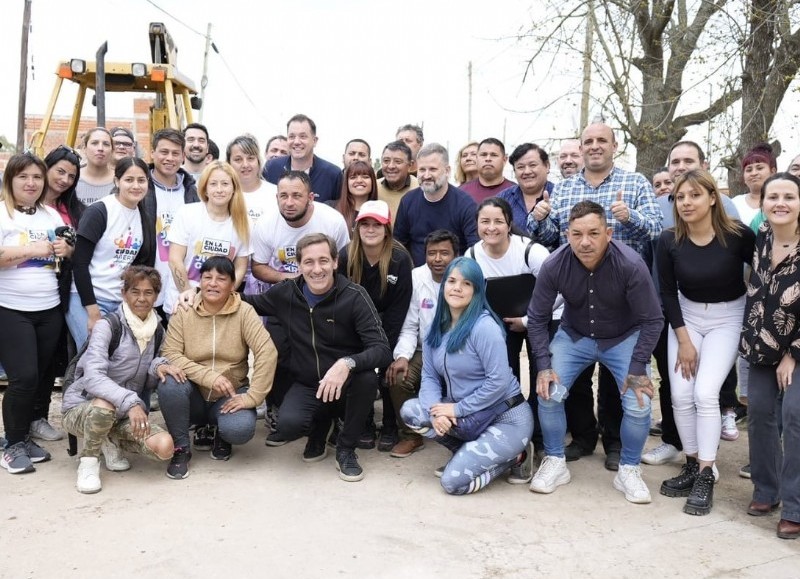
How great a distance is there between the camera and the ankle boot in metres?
4.42

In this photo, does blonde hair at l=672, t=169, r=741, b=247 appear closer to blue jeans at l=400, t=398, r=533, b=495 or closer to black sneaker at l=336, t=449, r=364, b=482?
blue jeans at l=400, t=398, r=533, b=495

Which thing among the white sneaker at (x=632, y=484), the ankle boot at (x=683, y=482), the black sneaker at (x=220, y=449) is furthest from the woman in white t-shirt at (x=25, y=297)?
the ankle boot at (x=683, y=482)

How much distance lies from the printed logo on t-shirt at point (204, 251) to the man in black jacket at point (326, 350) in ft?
1.52

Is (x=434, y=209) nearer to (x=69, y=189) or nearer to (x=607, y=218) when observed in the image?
(x=607, y=218)

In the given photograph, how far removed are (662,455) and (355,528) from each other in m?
2.30

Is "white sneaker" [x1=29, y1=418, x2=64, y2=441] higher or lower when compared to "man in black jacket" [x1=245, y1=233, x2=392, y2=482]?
lower

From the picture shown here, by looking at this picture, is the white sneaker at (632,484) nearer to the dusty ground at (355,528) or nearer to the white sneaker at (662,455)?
the dusty ground at (355,528)

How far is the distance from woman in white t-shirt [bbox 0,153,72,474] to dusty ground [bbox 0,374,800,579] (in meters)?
0.30

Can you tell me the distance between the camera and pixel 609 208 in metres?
4.98

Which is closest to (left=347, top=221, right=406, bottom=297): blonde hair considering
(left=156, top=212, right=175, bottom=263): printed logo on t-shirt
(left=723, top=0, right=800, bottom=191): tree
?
(left=156, top=212, right=175, bottom=263): printed logo on t-shirt

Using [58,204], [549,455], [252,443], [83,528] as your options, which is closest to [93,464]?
[83,528]

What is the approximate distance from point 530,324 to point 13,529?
308cm

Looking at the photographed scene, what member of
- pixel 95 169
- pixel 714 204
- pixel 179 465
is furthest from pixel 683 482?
pixel 95 169

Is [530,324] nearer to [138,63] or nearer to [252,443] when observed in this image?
[252,443]
